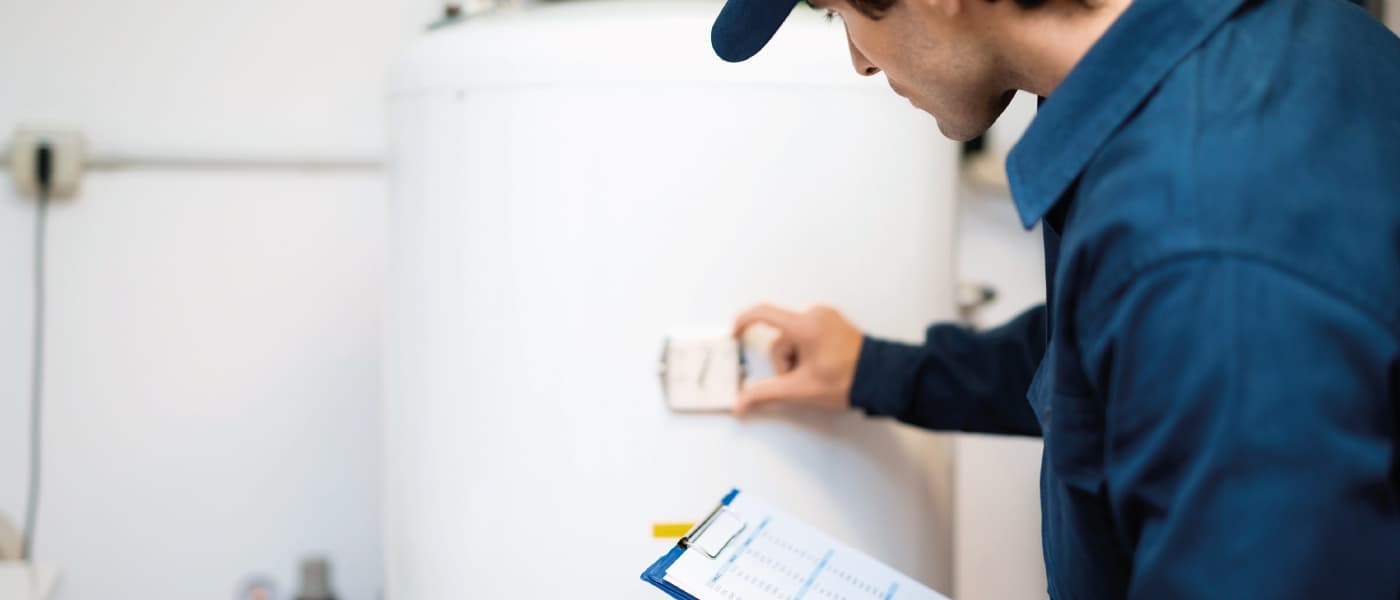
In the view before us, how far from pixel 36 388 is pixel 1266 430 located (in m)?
1.30

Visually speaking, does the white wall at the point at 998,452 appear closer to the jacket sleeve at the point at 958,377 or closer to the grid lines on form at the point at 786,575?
the jacket sleeve at the point at 958,377

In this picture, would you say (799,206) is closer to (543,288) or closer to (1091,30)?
(543,288)

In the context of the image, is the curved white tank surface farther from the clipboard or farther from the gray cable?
the gray cable

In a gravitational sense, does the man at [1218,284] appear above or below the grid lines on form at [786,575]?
above

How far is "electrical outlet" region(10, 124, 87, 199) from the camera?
127cm

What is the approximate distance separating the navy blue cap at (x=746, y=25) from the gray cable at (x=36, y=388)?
0.98 metres

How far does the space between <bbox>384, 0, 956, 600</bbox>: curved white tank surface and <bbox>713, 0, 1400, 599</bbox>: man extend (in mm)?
312

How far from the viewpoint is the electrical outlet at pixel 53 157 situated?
1.27m

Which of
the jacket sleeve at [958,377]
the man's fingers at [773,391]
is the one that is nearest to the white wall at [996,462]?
the jacket sleeve at [958,377]

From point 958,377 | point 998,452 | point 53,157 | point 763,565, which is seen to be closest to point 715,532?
point 763,565

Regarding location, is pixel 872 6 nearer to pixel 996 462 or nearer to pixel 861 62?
pixel 861 62

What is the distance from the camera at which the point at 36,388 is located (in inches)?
52.0

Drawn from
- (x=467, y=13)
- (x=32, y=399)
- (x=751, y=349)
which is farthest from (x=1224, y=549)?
(x=32, y=399)

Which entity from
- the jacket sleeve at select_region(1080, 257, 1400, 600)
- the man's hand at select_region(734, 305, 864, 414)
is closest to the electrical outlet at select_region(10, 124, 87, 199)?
the man's hand at select_region(734, 305, 864, 414)
